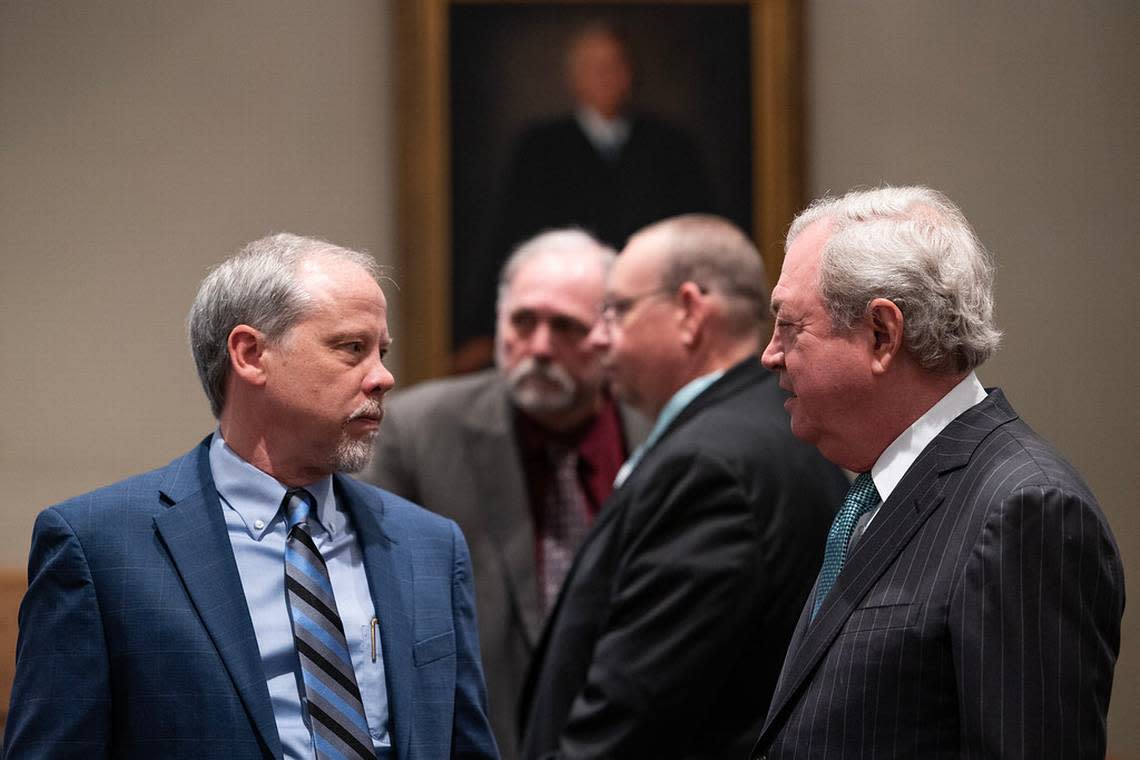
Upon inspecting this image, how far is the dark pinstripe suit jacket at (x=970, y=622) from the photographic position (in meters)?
1.93

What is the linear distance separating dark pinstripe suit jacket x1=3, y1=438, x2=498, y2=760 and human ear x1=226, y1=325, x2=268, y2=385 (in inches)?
7.4

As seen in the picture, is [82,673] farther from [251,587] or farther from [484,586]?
[484,586]

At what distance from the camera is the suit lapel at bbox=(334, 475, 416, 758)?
2.39 m

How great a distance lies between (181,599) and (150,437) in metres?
3.02

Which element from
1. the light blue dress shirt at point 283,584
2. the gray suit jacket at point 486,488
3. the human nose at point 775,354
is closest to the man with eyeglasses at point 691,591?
the gray suit jacket at point 486,488

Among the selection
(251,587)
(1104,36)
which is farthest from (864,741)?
(1104,36)

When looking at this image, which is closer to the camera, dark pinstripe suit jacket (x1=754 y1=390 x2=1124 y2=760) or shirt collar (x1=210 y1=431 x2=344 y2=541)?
dark pinstripe suit jacket (x1=754 y1=390 x2=1124 y2=760)

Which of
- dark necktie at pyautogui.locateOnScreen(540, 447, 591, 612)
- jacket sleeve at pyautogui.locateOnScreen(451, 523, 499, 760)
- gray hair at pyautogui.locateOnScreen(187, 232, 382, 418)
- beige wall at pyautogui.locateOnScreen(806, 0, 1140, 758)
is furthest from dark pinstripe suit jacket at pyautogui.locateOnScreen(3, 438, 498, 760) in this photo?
beige wall at pyautogui.locateOnScreen(806, 0, 1140, 758)

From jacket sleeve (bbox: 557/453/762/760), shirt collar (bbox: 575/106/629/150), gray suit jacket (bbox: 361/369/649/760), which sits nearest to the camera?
jacket sleeve (bbox: 557/453/762/760)

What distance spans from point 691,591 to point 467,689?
2.28 ft

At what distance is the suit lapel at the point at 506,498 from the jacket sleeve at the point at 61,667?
1.86m

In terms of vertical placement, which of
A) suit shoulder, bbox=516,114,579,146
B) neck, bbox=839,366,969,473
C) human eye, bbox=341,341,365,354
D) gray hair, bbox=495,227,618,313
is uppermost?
suit shoulder, bbox=516,114,579,146

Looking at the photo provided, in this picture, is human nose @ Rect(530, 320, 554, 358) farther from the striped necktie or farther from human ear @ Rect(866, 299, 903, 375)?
human ear @ Rect(866, 299, 903, 375)

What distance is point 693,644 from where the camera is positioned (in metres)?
3.05
